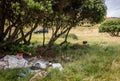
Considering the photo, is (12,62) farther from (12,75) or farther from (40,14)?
(40,14)

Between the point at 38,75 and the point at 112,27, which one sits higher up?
the point at 38,75

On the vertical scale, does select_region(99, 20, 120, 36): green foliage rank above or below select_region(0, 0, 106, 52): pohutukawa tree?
below

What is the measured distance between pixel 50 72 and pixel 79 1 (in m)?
3.89

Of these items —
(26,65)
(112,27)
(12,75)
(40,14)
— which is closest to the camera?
(12,75)

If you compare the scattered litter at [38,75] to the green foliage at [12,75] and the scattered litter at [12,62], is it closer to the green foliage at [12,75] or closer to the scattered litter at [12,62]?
the green foliage at [12,75]

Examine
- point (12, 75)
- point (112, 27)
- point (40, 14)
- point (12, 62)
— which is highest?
point (40, 14)

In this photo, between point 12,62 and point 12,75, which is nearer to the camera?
point 12,75

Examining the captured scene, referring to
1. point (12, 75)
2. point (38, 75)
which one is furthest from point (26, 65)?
point (38, 75)

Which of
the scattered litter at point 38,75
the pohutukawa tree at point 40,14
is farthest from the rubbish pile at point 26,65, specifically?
the pohutukawa tree at point 40,14

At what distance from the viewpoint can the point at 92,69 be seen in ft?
27.5

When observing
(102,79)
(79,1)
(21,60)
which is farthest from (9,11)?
(102,79)

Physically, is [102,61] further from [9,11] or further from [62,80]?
[9,11]

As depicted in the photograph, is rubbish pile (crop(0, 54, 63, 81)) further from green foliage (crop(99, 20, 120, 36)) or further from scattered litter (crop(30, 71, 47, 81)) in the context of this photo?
green foliage (crop(99, 20, 120, 36))

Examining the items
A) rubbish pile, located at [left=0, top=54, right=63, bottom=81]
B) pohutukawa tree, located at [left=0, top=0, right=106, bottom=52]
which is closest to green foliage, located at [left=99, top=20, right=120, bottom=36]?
pohutukawa tree, located at [left=0, top=0, right=106, bottom=52]
